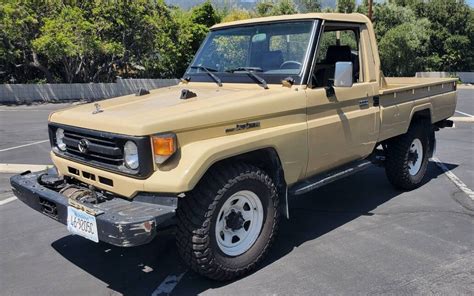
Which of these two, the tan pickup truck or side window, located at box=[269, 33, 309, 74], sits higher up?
side window, located at box=[269, 33, 309, 74]

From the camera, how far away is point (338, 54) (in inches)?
222

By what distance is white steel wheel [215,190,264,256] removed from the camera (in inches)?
154

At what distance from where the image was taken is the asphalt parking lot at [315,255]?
3.87 metres

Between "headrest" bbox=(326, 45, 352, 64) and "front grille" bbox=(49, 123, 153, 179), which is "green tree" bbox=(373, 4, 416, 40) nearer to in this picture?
"headrest" bbox=(326, 45, 352, 64)

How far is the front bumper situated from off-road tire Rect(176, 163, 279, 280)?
0.67ft

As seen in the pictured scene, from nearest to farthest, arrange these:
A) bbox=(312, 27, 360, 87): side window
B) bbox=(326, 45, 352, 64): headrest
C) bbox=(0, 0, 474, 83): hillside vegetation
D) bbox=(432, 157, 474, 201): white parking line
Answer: bbox=(312, 27, 360, 87): side window < bbox=(326, 45, 352, 64): headrest < bbox=(432, 157, 474, 201): white parking line < bbox=(0, 0, 474, 83): hillside vegetation

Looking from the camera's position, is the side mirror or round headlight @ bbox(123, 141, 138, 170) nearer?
round headlight @ bbox(123, 141, 138, 170)

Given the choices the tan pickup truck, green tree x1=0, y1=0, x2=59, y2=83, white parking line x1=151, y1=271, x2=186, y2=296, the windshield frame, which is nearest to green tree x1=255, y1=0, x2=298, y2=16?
green tree x1=0, y1=0, x2=59, y2=83

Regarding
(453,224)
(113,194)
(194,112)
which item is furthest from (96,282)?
(453,224)

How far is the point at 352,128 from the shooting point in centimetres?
498

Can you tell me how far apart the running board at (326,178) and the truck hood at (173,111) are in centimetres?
85

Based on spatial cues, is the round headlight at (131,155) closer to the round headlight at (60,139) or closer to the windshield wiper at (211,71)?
the round headlight at (60,139)

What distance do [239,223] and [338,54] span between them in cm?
270

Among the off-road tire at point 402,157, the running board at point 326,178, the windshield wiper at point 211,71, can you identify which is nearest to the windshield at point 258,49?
the windshield wiper at point 211,71
